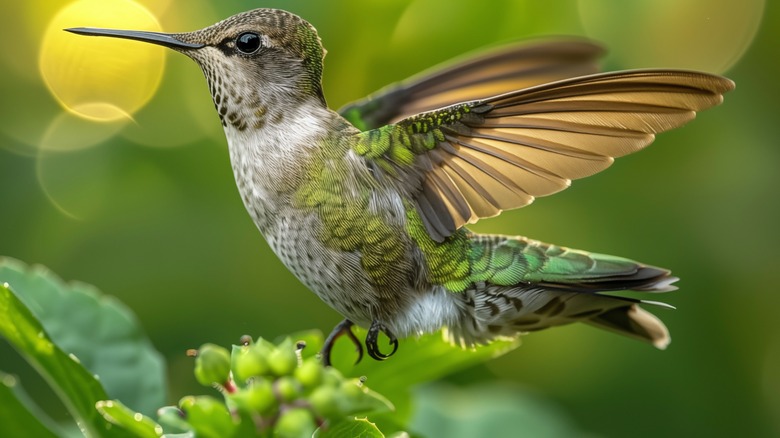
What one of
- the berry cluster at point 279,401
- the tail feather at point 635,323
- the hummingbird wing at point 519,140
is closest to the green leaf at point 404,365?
the hummingbird wing at point 519,140

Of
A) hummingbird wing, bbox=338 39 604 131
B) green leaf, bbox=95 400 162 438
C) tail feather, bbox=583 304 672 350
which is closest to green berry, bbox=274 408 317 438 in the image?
green leaf, bbox=95 400 162 438

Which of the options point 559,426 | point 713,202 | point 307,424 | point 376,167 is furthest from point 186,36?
point 713,202

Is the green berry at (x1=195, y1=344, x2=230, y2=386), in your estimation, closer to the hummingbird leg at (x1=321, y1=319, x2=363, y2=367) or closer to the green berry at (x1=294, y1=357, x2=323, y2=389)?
the green berry at (x1=294, y1=357, x2=323, y2=389)

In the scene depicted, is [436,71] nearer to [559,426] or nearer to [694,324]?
[559,426]

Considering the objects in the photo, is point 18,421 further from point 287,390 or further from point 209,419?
point 287,390

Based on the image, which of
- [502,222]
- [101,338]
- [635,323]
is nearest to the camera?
[101,338]

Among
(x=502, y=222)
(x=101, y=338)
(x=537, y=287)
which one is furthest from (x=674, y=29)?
(x=101, y=338)
